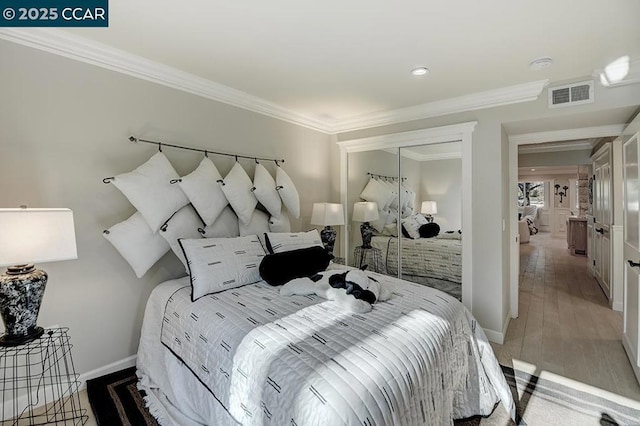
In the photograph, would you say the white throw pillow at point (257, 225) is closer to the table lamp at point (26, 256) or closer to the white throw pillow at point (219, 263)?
the white throw pillow at point (219, 263)

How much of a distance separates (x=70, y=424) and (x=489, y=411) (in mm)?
2583

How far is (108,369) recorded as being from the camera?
2.30 meters

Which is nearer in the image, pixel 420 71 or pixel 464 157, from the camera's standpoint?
pixel 420 71

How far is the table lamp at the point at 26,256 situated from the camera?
1507 mm

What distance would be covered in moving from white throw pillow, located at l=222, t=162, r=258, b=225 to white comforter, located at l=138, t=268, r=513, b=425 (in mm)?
798

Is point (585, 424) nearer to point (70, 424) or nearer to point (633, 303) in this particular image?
point (633, 303)

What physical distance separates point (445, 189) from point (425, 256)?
2.65 feet

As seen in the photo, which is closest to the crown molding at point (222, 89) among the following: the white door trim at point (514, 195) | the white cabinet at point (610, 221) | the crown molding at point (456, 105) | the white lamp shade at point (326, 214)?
the crown molding at point (456, 105)

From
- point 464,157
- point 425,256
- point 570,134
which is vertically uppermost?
point 570,134

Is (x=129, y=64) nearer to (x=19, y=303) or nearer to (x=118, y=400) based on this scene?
(x=19, y=303)

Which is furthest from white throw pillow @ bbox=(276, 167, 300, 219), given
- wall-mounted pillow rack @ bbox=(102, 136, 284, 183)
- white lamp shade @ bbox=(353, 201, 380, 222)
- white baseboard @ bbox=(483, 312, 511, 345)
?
white baseboard @ bbox=(483, 312, 511, 345)

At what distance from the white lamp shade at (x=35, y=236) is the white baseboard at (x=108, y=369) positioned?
1.11m

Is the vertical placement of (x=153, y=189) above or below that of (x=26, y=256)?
above

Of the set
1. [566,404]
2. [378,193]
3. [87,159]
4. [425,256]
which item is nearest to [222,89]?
[87,159]
